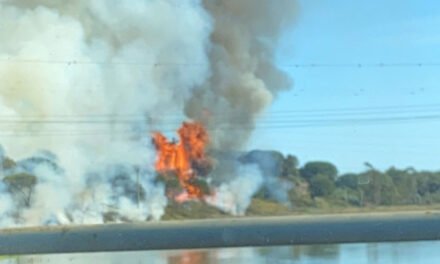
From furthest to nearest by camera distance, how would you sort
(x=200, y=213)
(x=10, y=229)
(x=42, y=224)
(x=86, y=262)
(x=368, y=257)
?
(x=200, y=213) → (x=42, y=224) → (x=10, y=229) → (x=86, y=262) → (x=368, y=257)

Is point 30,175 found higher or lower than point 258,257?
higher

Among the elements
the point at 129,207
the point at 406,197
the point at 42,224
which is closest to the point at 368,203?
the point at 406,197

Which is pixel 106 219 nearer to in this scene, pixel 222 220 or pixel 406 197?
pixel 222 220

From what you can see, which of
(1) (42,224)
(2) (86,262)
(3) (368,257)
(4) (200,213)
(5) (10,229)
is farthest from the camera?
(4) (200,213)

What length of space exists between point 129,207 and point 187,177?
832cm

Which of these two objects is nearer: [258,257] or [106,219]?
[258,257]

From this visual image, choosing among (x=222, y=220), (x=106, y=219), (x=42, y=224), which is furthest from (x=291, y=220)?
(x=42, y=224)

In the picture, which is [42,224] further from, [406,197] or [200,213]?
[406,197]

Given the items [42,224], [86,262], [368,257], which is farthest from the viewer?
[42,224]

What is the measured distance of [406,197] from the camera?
91.1m

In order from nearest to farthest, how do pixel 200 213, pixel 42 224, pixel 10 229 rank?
pixel 10 229, pixel 42 224, pixel 200 213

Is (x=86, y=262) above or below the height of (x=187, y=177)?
below

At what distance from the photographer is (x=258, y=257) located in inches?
977

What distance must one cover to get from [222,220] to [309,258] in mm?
65928
